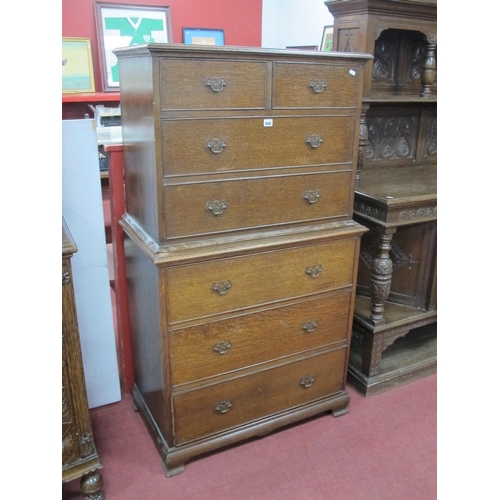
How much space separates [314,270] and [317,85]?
2.19ft

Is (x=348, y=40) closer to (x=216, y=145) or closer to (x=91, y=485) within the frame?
(x=216, y=145)

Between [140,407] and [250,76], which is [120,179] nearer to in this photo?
[250,76]

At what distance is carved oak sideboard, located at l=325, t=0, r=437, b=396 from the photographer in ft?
6.88

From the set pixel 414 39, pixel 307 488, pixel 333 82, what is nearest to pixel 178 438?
pixel 307 488

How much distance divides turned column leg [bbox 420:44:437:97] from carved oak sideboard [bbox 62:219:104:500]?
181cm

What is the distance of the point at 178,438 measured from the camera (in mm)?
1833

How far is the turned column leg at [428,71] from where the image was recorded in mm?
2350

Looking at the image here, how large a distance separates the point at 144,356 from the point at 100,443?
405mm

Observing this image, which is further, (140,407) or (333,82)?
(140,407)

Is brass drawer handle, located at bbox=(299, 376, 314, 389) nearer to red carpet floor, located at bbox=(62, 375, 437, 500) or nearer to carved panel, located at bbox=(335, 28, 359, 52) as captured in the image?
red carpet floor, located at bbox=(62, 375, 437, 500)

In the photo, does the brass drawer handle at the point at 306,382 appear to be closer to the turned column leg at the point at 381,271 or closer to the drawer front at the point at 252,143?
the turned column leg at the point at 381,271

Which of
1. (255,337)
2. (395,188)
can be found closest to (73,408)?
(255,337)

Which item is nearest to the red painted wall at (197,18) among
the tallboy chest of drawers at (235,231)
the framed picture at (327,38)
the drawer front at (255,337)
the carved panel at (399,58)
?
the framed picture at (327,38)

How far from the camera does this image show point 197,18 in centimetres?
453
